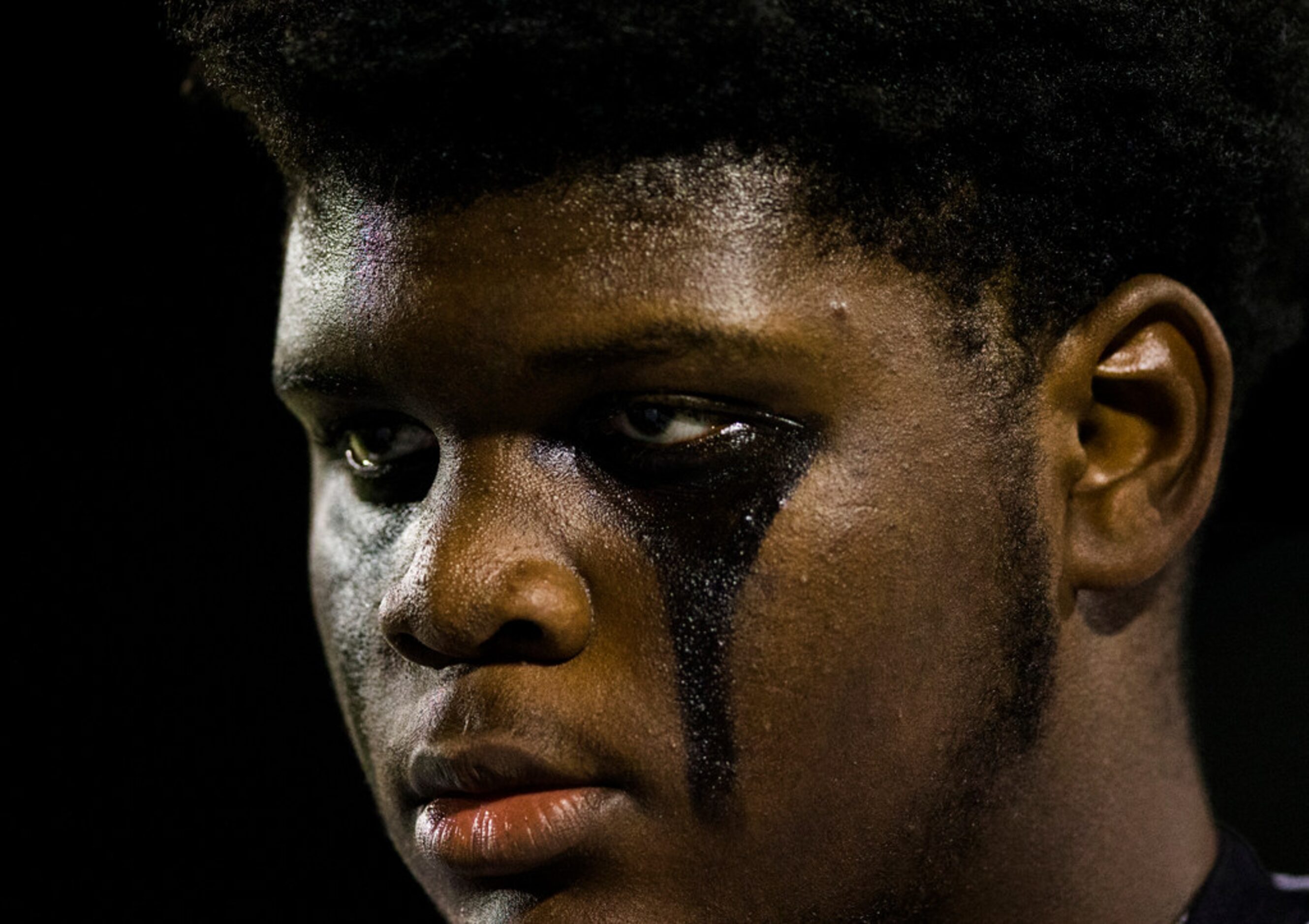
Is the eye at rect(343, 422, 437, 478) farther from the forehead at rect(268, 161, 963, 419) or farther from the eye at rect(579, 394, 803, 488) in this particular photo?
the eye at rect(579, 394, 803, 488)

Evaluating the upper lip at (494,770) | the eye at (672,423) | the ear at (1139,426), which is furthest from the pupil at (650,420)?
the ear at (1139,426)

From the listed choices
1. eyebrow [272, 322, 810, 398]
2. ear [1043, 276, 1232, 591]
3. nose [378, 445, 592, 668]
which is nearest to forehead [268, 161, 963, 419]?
eyebrow [272, 322, 810, 398]

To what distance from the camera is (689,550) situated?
5.26ft

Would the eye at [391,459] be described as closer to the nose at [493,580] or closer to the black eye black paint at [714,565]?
the nose at [493,580]

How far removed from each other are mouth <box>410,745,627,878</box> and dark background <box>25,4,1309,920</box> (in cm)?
122

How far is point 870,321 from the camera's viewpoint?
163 cm

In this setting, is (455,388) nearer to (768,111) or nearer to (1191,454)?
(768,111)

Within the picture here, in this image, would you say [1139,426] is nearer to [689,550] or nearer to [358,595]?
[689,550]

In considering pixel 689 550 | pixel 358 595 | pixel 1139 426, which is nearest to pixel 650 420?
pixel 689 550

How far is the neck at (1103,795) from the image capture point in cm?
176

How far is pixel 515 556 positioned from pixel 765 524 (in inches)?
10.2

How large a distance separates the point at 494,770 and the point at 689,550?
12.0 inches

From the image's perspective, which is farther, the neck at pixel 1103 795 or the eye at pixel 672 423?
the neck at pixel 1103 795

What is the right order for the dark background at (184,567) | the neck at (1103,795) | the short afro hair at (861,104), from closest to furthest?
1. the short afro hair at (861,104)
2. the neck at (1103,795)
3. the dark background at (184,567)
